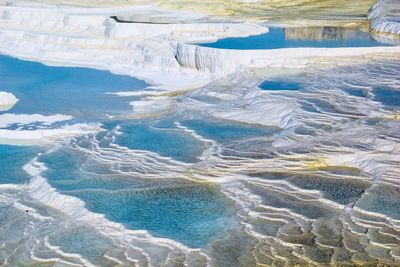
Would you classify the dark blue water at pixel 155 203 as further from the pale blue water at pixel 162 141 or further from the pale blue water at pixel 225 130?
the pale blue water at pixel 225 130

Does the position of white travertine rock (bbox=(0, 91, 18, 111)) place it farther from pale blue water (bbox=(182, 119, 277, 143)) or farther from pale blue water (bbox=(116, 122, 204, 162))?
pale blue water (bbox=(182, 119, 277, 143))

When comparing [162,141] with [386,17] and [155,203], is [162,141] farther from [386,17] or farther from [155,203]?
[386,17]

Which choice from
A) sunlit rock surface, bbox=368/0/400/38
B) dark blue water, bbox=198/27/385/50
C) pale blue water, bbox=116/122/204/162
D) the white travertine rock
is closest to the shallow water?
pale blue water, bbox=116/122/204/162

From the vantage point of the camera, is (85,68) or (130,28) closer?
(85,68)

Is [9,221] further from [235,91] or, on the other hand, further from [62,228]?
[235,91]

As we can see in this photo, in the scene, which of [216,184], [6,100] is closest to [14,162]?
[216,184]

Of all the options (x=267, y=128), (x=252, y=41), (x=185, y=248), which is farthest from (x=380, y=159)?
(x=252, y=41)
